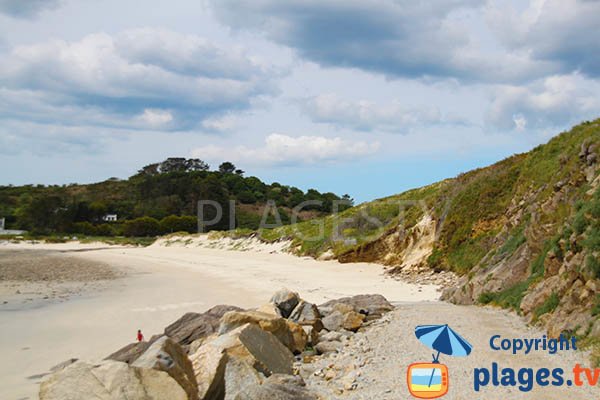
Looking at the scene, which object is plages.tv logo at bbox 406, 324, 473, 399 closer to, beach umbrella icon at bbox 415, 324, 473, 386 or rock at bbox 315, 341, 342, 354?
beach umbrella icon at bbox 415, 324, 473, 386

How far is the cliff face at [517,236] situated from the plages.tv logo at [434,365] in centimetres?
162

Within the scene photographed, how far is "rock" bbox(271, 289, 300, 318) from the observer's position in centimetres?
1260

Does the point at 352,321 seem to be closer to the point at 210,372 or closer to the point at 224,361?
the point at 224,361

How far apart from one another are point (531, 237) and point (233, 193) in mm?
93269

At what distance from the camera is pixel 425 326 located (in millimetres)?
10320

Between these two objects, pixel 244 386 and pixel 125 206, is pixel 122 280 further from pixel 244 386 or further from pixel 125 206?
pixel 125 206

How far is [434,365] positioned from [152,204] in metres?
90.4

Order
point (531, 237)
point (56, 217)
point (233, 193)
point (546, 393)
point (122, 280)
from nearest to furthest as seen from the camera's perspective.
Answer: point (546, 393)
point (531, 237)
point (122, 280)
point (56, 217)
point (233, 193)

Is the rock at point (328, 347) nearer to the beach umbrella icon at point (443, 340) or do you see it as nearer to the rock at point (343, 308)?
the beach umbrella icon at point (443, 340)

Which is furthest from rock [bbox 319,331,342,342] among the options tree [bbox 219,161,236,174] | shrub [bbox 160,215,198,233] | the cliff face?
tree [bbox 219,161,236,174]

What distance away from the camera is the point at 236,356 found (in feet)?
25.2

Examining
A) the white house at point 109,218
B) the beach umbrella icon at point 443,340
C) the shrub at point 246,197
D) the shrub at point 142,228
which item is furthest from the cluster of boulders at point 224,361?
the shrub at point 246,197

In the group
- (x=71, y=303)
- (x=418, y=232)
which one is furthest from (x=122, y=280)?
(x=418, y=232)

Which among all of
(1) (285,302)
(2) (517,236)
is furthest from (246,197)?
(1) (285,302)
